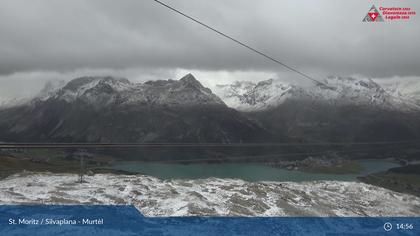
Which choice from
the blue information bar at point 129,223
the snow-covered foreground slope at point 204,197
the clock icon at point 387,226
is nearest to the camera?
the blue information bar at point 129,223

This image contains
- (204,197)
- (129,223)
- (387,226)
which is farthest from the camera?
(387,226)

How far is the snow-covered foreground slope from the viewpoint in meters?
34.7

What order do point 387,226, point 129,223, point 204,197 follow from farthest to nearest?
point 387,226 < point 204,197 < point 129,223

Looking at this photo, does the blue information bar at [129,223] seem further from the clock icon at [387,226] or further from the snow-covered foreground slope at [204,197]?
the clock icon at [387,226]

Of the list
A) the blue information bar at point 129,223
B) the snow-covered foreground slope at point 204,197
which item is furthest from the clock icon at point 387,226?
the snow-covered foreground slope at point 204,197

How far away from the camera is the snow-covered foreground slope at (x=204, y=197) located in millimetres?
34656

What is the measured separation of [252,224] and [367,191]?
31.2m

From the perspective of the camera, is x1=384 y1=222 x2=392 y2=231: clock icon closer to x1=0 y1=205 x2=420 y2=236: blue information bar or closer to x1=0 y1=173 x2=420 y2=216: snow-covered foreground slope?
x1=0 y1=205 x2=420 y2=236: blue information bar

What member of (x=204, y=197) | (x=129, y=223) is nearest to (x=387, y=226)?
(x=204, y=197)

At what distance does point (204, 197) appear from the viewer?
131 ft

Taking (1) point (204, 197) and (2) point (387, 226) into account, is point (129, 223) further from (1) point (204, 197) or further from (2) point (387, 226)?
(2) point (387, 226)

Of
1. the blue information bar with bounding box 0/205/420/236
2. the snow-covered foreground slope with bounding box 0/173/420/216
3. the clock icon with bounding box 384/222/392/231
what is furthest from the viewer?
the clock icon with bounding box 384/222/392/231

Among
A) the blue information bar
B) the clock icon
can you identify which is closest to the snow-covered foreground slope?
the blue information bar

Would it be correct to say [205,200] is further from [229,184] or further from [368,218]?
[368,218]
